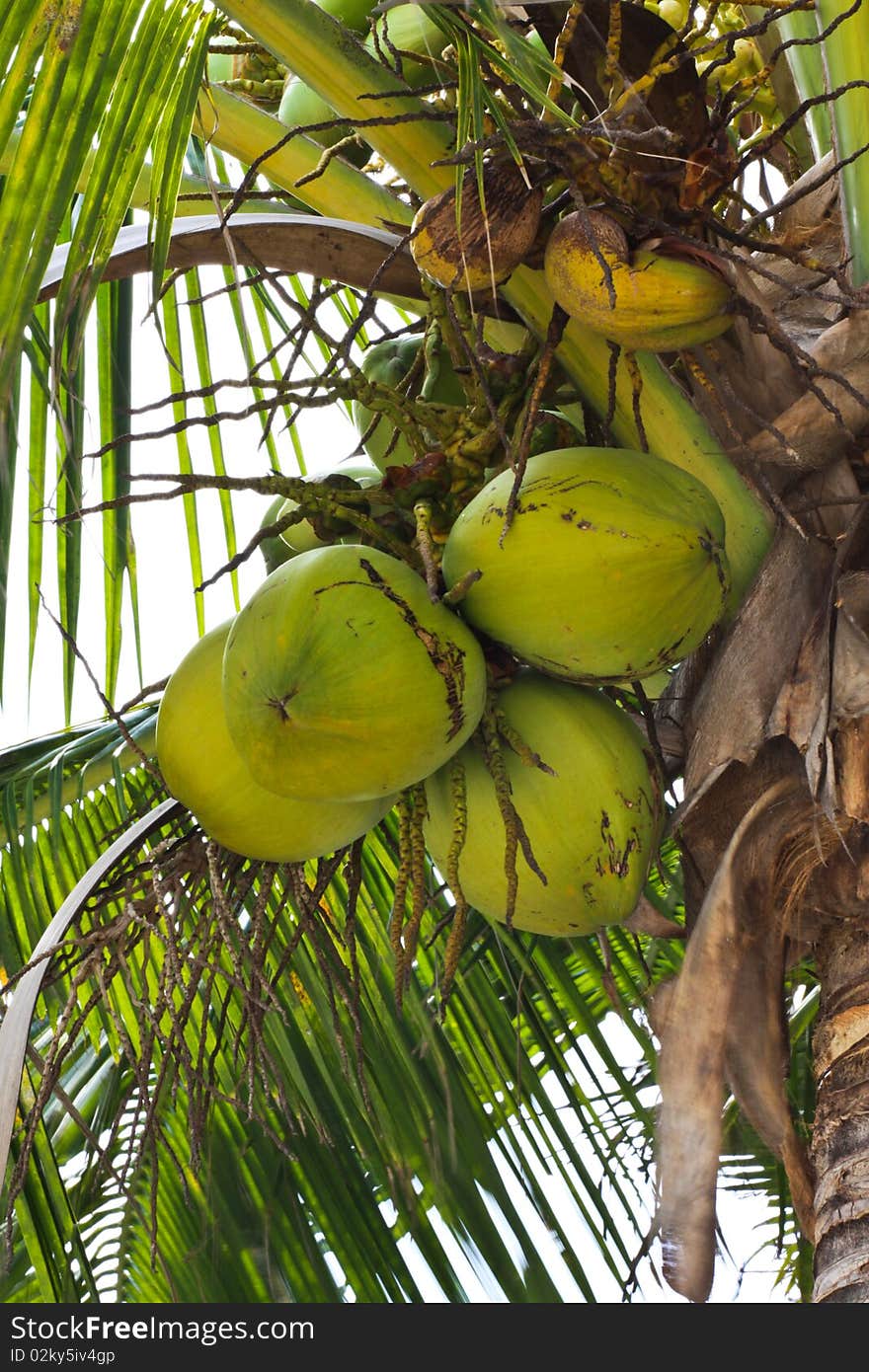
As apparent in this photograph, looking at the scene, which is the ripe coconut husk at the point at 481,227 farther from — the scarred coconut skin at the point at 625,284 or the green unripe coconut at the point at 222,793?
the green unripe coconut at the point at 222,793

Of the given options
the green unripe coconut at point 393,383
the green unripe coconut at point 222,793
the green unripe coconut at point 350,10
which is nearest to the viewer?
the green unripe coconut at point 222,793

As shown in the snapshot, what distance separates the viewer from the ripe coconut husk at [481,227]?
100 centimetres

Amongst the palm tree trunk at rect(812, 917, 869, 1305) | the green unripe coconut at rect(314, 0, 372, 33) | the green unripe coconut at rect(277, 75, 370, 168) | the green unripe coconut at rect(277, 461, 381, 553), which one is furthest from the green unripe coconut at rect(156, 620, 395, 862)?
the green unripe coconut at rect(314, 0, 372, 33)

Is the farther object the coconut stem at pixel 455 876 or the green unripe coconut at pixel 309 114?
the green unripe coconut at pixel 309 114

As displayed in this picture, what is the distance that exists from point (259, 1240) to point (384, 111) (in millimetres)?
1431

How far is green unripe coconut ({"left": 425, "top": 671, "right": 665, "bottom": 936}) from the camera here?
1.08 m

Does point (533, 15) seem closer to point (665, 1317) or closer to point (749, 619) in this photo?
point (749, 619)

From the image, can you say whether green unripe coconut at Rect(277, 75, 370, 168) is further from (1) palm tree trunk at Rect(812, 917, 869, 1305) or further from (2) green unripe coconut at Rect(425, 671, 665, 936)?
(1) palm tree trunk at Rect(812, 917, 869, 1305)

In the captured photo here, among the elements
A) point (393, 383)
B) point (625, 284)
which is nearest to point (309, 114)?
point (393, 383)

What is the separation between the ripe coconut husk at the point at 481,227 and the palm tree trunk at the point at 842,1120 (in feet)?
2.01

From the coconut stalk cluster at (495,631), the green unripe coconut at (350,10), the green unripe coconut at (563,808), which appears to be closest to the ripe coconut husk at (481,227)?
the coconut stalk cluster at (495,631)

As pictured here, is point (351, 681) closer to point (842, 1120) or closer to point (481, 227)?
point (481, 227)

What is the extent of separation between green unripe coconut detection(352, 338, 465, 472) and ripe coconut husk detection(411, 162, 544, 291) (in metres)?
0.25

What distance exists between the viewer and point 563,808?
1.07m
